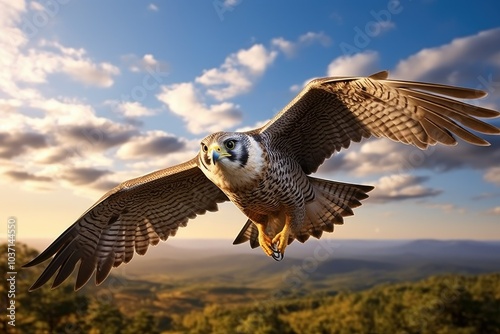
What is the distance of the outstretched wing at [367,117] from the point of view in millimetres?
4441

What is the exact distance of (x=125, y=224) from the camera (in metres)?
6.86

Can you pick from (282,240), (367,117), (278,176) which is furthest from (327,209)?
(278,176)

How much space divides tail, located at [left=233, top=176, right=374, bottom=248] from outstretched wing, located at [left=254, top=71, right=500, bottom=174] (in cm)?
40

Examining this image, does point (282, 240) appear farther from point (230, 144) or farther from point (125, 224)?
point (125, 224)

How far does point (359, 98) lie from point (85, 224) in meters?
4.11

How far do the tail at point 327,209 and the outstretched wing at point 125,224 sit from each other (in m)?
0.80

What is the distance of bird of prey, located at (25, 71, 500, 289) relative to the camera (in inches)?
165

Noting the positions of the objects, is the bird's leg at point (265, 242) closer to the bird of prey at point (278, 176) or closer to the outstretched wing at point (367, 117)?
the bird of prey at point (278, 176)

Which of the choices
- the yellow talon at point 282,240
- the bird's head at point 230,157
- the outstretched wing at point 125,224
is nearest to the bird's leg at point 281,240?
→ the yellow talon at point 282,240

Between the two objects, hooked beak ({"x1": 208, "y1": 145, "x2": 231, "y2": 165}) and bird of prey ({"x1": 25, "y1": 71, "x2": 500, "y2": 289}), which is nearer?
hooked beak ({"x1": 208, "y1": 145, "x2": 231, "y2": 165})

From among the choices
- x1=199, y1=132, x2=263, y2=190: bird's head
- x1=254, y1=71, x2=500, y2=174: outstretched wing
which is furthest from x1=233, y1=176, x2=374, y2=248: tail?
x1=199, y1=132, x2=263, y2=190: bird's head

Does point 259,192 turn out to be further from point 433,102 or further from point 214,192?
point 214,192

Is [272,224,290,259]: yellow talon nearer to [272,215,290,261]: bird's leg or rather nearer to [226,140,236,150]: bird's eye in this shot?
[272,215,290,261]: bird's leg

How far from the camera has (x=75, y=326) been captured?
33.6m
